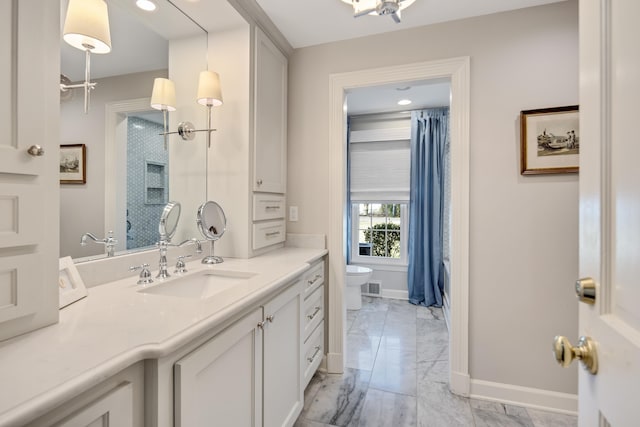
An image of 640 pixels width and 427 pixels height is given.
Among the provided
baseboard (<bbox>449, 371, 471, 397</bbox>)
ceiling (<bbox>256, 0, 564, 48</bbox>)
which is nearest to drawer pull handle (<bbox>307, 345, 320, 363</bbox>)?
baseboard (<bbox>449, 371, 471, 397</bbox>)

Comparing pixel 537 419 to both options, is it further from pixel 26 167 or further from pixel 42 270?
pixel 26 167

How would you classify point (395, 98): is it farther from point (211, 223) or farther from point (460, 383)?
point (460, 383)

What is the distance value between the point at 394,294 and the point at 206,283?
9.84ft

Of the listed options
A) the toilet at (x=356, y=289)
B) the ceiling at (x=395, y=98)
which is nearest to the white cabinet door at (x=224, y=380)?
the toilet at (x=356, y=289)

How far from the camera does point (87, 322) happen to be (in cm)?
86

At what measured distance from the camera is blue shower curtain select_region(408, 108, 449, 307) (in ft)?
12.3

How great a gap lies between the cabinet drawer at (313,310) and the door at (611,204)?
1.38 m

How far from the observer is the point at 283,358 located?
4.70ft

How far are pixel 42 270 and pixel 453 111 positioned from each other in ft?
7.15

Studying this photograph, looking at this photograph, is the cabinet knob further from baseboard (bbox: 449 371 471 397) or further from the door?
baseboard (bbox: 449 371 471 397)

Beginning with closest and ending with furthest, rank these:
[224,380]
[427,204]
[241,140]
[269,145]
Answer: [224,380]
[241,140]
[269,145]
[427,204]

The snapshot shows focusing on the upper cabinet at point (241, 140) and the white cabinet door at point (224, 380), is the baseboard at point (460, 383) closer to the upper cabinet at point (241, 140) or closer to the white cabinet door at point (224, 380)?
the white cabinet door at point (224, 380)

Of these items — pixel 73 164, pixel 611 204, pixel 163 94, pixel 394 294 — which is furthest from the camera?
pixel 394 294

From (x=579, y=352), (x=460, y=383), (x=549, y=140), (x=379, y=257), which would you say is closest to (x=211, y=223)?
(x=579, y=352)
